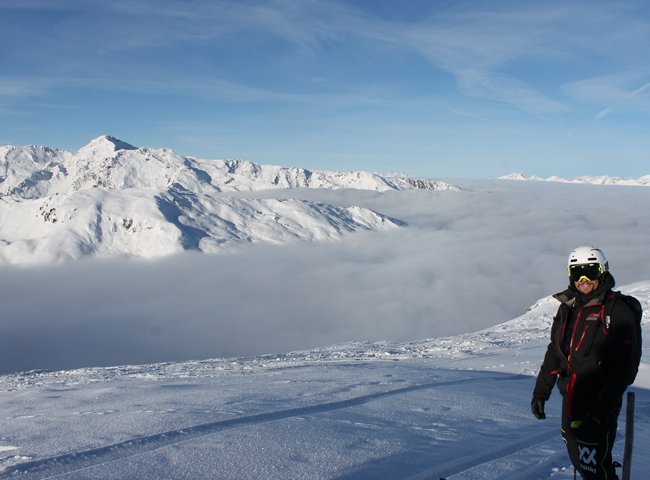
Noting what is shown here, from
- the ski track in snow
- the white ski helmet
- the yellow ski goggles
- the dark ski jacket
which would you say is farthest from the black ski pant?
the ski track in snow

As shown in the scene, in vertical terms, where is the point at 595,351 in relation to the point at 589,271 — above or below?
below

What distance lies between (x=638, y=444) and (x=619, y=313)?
472cm

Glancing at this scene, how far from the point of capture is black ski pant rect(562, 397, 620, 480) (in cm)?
480

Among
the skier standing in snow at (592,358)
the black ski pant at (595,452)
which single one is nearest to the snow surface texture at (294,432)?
the black ski pant at (595,452)

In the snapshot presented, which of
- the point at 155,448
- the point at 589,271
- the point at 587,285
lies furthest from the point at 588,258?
the point at 155,448

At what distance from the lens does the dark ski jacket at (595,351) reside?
181 inches

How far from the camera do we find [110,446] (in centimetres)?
670

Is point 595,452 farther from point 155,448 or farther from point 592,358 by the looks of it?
point 155,448

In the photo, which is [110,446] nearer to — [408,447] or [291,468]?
[291,468]

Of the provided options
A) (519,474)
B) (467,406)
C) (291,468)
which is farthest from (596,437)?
(467,406)

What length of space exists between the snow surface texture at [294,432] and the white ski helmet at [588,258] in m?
2.77

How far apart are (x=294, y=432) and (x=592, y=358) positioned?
167 inches

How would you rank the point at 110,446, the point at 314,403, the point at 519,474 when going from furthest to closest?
1. the point at 314,403
2. the point at 110,446
3. the point at 519,474

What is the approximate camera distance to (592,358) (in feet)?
15.4
